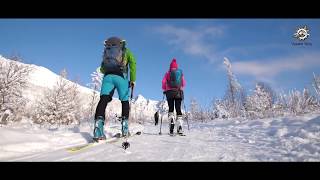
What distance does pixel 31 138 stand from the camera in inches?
270

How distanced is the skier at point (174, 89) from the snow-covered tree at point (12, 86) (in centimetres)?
2272

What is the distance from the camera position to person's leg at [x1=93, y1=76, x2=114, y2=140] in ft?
21.6

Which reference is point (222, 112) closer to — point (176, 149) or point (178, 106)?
point (178, 106)

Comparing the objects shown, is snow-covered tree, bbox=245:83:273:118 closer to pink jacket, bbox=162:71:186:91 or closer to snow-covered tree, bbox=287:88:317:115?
snow-covered tree, bbox=287:88:317:115

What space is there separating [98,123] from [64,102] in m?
30.2

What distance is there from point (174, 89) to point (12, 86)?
2422 cm

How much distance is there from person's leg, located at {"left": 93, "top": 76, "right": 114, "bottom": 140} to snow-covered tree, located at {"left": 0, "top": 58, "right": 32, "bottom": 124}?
77.9 ft

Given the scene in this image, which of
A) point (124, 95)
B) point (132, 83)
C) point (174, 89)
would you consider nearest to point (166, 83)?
point (174, 89)

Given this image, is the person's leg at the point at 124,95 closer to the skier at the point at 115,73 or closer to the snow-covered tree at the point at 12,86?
the skier at the point at 115,73

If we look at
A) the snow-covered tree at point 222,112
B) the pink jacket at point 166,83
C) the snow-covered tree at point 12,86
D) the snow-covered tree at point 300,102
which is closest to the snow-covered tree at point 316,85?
the snow-covered tree at point 300,102

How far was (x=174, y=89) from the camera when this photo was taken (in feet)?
29.6

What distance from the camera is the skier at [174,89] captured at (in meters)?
8.98

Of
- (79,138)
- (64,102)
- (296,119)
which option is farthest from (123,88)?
(64,102)
